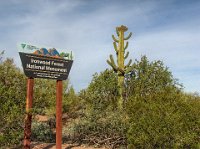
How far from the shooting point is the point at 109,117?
829 inches

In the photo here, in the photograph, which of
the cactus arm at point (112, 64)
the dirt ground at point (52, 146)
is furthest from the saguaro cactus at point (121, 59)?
the dirt ground at point (52, 146)

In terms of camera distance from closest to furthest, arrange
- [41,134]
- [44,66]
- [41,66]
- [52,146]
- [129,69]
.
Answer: [41,66] → [44,66] → [52,146] → [41,134] → [129,69]

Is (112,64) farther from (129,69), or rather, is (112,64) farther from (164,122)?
(164,122)

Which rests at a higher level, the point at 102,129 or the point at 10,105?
the point at 10,105

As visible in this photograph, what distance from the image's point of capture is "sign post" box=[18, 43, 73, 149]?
16625 millimetres

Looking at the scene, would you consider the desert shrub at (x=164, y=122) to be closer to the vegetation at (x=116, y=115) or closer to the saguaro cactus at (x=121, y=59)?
the vegetation at (x=116, y=115)

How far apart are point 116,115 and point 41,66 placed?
5958mm

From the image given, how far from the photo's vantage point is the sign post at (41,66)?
16625mm

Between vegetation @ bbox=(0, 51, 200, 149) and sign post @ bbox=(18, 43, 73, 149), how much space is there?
443 millimetres

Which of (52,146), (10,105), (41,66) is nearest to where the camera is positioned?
(10,105)

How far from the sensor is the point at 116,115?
2081 cm

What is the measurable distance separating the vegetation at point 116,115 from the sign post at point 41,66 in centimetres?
44

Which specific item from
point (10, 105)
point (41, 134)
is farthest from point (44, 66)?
point (41, 134)

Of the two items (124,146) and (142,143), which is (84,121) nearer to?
(124,146)
